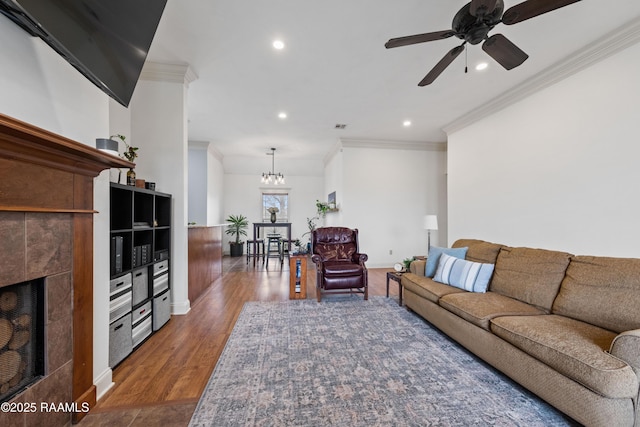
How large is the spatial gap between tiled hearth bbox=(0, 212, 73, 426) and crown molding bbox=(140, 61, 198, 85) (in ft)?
7.41

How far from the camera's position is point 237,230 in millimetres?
7641

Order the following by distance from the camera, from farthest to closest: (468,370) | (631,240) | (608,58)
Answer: (608,58)
(631,240)
(468,370)

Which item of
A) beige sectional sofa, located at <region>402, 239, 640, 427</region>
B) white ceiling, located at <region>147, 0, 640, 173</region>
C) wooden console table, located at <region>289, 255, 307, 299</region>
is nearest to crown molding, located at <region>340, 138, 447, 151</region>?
white ceiling, located at <region>147, 0, 640, 173</region>

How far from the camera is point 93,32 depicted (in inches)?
45.5

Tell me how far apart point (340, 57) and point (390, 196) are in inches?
143

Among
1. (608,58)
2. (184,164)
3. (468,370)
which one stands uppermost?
(608,58)

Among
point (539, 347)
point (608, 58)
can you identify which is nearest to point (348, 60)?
point (608, 58)

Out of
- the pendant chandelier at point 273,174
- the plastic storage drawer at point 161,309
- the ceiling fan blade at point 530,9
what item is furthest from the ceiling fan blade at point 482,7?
the pendant chandelier at point 273,174

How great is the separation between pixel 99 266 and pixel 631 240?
171 inches

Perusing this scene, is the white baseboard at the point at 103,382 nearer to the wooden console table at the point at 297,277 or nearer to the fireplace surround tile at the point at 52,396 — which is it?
the fireplace surround tile at the point at 52,396

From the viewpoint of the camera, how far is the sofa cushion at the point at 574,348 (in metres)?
1.22

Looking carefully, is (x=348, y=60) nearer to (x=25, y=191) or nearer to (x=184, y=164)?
(x=184, y=164)

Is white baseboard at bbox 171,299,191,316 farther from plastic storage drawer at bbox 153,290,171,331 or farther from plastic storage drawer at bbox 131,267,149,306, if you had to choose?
plastic storage drawer at bbox 131,267,149,306

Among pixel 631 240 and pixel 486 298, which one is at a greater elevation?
pixel 631 240
